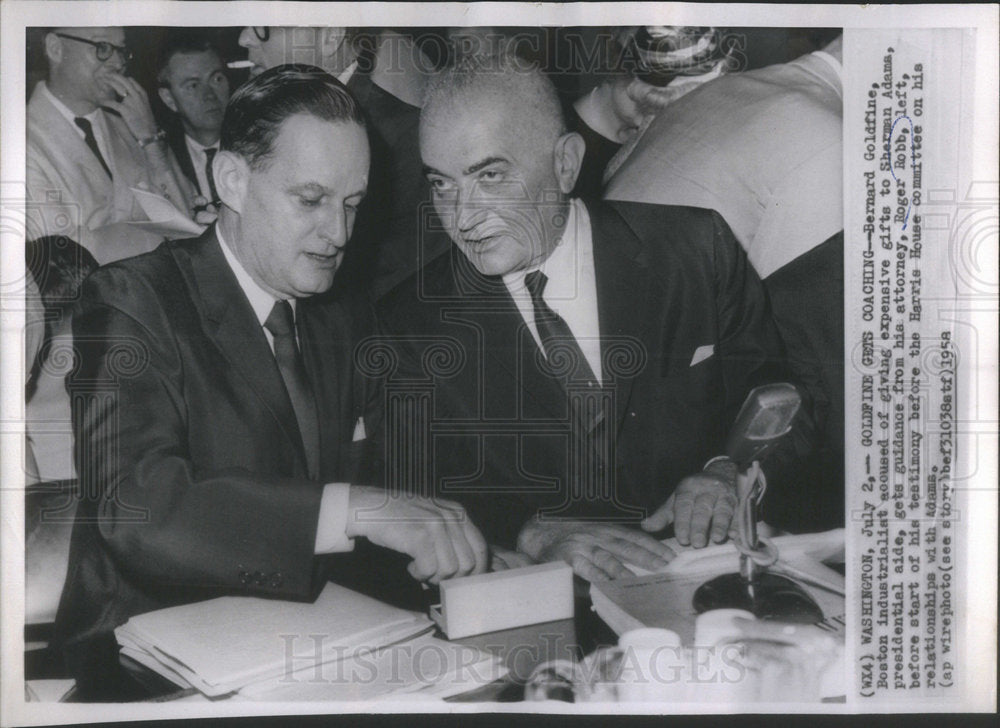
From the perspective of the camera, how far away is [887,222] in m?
1.31

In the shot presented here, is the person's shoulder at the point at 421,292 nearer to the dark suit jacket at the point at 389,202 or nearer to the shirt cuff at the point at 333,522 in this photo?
the dark suit jacket at the point at 389,202

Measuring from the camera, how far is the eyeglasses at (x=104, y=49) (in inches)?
50.4

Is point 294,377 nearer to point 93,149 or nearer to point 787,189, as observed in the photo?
point 93,149

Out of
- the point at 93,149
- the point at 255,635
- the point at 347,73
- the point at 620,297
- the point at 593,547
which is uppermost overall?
the point at 347,73

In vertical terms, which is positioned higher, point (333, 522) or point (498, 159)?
point (498, 159)

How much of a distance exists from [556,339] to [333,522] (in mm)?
403

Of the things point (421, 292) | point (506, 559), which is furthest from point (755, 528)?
point (421, 292)

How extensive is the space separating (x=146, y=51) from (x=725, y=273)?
88 cm

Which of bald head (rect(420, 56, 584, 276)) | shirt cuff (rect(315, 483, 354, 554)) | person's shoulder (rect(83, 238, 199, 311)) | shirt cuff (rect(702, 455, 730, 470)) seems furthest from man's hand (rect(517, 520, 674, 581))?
person's shoulder (rect(83, 238, 199, 311))

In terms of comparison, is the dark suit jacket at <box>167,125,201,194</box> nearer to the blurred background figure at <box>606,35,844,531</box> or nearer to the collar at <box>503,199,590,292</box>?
the collar at <box>503,199,590,292</box>

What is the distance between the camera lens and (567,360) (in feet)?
4.21

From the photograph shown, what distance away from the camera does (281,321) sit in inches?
49.7

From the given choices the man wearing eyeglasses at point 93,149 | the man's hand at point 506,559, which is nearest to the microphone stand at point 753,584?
the man's hand at point 506,559

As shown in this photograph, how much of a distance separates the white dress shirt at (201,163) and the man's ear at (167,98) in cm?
5
